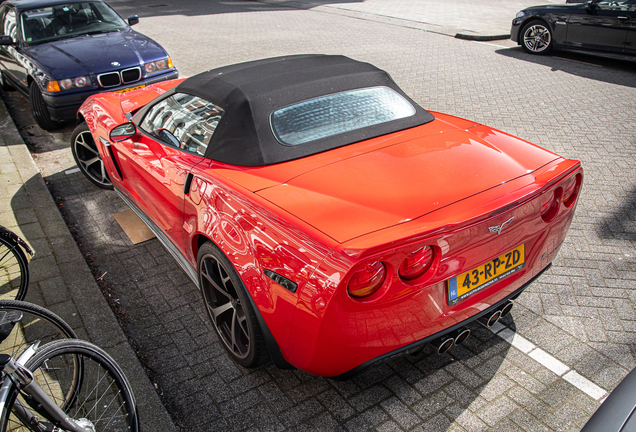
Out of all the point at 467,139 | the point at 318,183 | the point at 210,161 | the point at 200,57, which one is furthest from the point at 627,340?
the point at 200,57

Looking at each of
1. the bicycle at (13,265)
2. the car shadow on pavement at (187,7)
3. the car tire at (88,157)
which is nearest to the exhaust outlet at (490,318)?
the bicycle at (13,265)

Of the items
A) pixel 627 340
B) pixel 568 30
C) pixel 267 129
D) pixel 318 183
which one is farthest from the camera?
pixel 568 30

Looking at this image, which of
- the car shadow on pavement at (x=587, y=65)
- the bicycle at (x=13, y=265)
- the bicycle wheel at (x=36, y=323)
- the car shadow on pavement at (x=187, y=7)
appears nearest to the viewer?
the bicycle wheel at (x=36, y=323)

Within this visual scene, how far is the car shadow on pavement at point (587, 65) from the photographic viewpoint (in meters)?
9.20

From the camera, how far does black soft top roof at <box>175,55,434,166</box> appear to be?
2842 millimetres

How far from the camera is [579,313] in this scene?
3.32 meters

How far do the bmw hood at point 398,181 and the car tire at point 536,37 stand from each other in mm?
9315

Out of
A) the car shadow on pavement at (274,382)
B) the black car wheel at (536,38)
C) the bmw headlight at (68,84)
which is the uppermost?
the black car wheel at (536,38)

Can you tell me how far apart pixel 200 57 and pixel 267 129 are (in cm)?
903

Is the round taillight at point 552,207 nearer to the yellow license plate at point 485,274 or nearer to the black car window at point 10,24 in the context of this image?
the yellow license plate at point 485,274

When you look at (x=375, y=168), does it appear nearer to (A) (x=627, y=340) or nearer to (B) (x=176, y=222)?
(B) (x=176, y=222)

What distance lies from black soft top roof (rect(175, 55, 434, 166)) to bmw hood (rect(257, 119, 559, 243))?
237 millimetres

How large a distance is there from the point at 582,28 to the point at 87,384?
36.8 ft

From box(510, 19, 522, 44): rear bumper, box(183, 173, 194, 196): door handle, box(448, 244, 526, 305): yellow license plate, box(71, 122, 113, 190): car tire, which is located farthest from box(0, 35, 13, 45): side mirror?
box(510, 19, 522, 44): rear bumper
